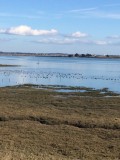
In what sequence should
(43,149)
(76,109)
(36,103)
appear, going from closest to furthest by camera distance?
(43,149) → (76,109) → (36,103)

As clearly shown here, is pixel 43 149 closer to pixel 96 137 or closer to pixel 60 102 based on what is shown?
pixel 96 137

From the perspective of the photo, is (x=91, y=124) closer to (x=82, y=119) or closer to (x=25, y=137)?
(x=82, y=119)

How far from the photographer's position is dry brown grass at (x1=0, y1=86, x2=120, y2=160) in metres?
14.6

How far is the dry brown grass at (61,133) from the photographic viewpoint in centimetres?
1462

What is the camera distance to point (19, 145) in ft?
51.6

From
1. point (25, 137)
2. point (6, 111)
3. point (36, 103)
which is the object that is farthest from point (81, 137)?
point (36, 103)

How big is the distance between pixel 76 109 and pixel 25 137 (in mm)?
9242

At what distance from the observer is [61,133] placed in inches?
710

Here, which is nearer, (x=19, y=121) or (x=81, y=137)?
(x=81, y=137)

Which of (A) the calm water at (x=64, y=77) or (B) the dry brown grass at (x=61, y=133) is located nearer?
(B) the dry brown grass at (x=61, y=133)

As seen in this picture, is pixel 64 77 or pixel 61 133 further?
pixel 64 77

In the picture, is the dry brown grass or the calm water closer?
the dry brown grass

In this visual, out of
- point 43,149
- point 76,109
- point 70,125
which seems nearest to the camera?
point 43,149

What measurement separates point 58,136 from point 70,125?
9.29 ft
